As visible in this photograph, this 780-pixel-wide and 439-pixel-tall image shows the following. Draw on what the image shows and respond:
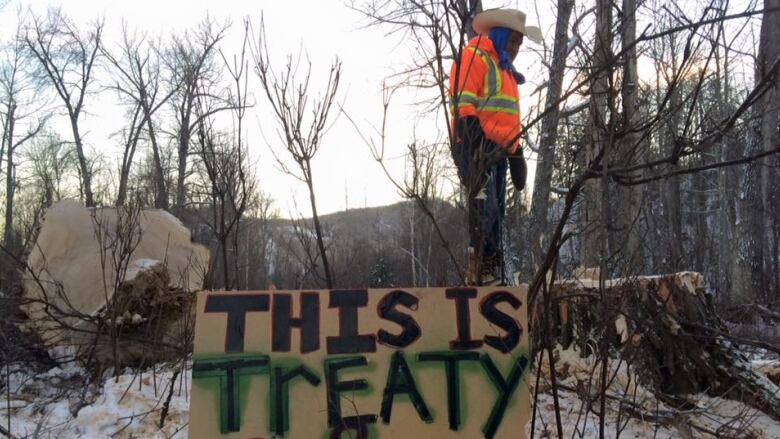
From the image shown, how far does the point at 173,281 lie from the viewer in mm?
6016

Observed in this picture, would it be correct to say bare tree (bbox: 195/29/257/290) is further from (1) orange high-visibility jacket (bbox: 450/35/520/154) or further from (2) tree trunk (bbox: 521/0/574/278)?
(2) tree trunk (bbox: 521/0/574/278)

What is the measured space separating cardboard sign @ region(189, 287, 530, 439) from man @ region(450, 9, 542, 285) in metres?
0.59

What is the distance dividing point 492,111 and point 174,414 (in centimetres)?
257

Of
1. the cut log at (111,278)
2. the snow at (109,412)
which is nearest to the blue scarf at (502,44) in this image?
the snow at (109,412)

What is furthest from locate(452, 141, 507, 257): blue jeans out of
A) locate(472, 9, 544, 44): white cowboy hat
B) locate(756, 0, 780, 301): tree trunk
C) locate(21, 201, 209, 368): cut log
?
locate(756, 0, 780, 301): tree trunk

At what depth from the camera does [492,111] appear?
3.32m

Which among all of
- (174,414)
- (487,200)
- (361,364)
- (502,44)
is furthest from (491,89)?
(174,414)

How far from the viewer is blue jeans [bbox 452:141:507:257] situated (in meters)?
2.67

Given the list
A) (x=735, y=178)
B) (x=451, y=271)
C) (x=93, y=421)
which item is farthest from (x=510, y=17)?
(x=735, y=178)

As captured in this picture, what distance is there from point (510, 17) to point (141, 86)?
25.2m

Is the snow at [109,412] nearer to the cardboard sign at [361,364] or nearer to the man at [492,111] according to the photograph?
the cardboard sign at [361,364]

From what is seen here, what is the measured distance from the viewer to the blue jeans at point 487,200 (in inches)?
105

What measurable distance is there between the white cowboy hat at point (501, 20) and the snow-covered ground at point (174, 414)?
1.99 m

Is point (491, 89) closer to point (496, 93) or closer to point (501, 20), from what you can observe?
point (496, 93)
